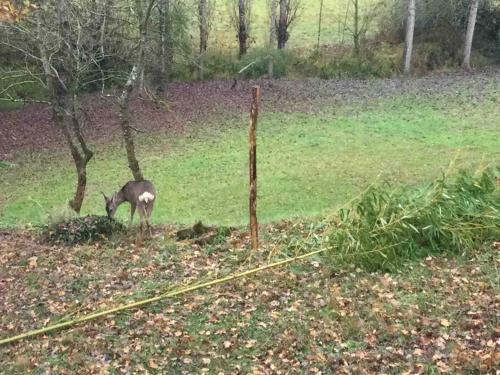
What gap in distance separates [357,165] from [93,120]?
12.6 m

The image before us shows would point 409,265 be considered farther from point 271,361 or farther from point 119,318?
point 119,318

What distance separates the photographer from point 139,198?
38.1 ft

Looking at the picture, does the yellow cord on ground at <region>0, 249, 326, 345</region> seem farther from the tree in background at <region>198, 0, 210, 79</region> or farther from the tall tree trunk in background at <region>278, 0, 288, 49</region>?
the tall tree trunk in background at <region>278, 0, 288, 49</region>

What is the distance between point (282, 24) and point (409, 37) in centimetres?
692

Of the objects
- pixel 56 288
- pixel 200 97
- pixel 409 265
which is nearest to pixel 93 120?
pixel 200 97

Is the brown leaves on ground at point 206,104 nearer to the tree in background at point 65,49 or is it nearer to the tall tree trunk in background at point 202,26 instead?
the tall tree trunk in background at point 202,26

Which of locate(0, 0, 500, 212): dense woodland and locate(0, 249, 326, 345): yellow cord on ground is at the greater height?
locate(0, 0, 500, 212): dense woodland

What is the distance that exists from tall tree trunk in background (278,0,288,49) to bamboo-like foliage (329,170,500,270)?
25.3m

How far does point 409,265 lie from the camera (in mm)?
8664

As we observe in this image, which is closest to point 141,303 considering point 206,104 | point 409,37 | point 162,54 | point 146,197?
point 146,197

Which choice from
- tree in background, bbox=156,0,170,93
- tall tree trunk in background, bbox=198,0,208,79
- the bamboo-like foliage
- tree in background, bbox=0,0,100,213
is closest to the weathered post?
the bamboo-like foliage

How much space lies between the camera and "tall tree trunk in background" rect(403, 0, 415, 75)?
30578mm

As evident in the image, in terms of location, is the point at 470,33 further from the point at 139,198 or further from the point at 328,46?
the point at 139,198

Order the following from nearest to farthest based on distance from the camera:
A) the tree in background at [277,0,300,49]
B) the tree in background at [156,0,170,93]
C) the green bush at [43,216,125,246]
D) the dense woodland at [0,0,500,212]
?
the green bush at [43,216,125,246]
the tree in background at [156,0,170,93]
the dense woodland at [0,0,500,212]
the tree in background at [277,0,300,49]
